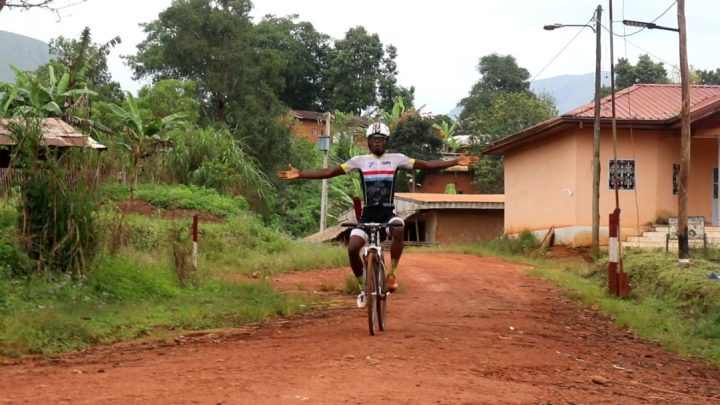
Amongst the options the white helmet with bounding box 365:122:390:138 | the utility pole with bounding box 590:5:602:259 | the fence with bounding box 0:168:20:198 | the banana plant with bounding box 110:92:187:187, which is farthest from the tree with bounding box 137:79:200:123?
the white helmet with bounding box 365:122:390:138

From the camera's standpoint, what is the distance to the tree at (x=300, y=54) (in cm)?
5990

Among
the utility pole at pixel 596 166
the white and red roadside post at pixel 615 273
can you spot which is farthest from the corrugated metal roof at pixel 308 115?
the white and red roadside post at pixel 615 273

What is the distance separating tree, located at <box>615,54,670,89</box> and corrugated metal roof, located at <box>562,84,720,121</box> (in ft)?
83.5

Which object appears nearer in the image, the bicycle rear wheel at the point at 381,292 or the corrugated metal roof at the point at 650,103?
the bicycle rear wheel at the point at 381,292

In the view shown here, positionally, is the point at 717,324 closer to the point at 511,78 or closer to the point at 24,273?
the point at 24,273

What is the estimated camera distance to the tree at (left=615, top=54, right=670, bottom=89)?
53938 millimetres

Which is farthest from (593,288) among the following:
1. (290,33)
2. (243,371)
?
(290,33)

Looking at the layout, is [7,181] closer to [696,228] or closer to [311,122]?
[696,228]

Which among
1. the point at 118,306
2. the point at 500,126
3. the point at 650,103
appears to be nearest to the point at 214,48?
the point at 500,126

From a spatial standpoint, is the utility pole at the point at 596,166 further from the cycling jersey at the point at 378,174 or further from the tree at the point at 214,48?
the tree at the point at 214,48

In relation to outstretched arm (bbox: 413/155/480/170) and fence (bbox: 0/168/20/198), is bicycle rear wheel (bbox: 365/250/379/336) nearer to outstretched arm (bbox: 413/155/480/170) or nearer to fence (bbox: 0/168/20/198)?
outstretched arm (bbox: 413/155/480/170)

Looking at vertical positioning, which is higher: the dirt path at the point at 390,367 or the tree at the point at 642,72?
the tree at the point at 642,72

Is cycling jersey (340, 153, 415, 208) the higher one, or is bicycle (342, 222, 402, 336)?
cycling jersey (340, 153, 415, 208)

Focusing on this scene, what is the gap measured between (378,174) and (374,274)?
104 centimetres
